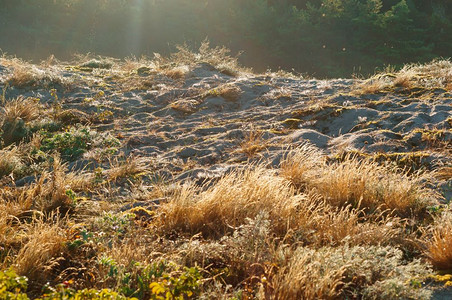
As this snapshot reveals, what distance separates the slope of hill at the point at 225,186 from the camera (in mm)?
2512

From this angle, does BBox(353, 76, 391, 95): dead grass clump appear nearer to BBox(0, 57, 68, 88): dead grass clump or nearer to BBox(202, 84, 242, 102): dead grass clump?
BBox(202, 84, 242, 102): dead grass clump

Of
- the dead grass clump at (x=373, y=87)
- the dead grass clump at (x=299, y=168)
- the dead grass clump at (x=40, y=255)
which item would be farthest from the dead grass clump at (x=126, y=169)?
the dead grass clump at (x=373, y=87)

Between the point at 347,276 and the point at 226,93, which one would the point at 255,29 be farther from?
the point at 347,276

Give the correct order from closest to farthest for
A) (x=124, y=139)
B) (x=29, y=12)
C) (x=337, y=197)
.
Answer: (x=337, y=197) → (x=124, y=139) → (x=29, y=12)

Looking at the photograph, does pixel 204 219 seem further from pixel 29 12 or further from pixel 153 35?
pixel 29 12

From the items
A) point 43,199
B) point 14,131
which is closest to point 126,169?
point 43,199

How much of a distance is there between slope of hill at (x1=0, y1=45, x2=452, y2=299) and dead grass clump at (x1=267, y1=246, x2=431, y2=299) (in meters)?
0.01

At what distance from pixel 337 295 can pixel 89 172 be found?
3.39 meters

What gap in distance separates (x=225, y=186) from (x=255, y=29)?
25.6 metres

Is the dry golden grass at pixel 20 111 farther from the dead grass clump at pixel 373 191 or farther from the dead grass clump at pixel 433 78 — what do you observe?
the dead grass clump at pixel 433 78

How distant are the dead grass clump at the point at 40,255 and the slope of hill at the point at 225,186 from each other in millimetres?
12

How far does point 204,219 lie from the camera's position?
3359 mm

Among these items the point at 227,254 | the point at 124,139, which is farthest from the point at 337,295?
the point at 124,139

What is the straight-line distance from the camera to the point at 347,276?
99.8 inches
